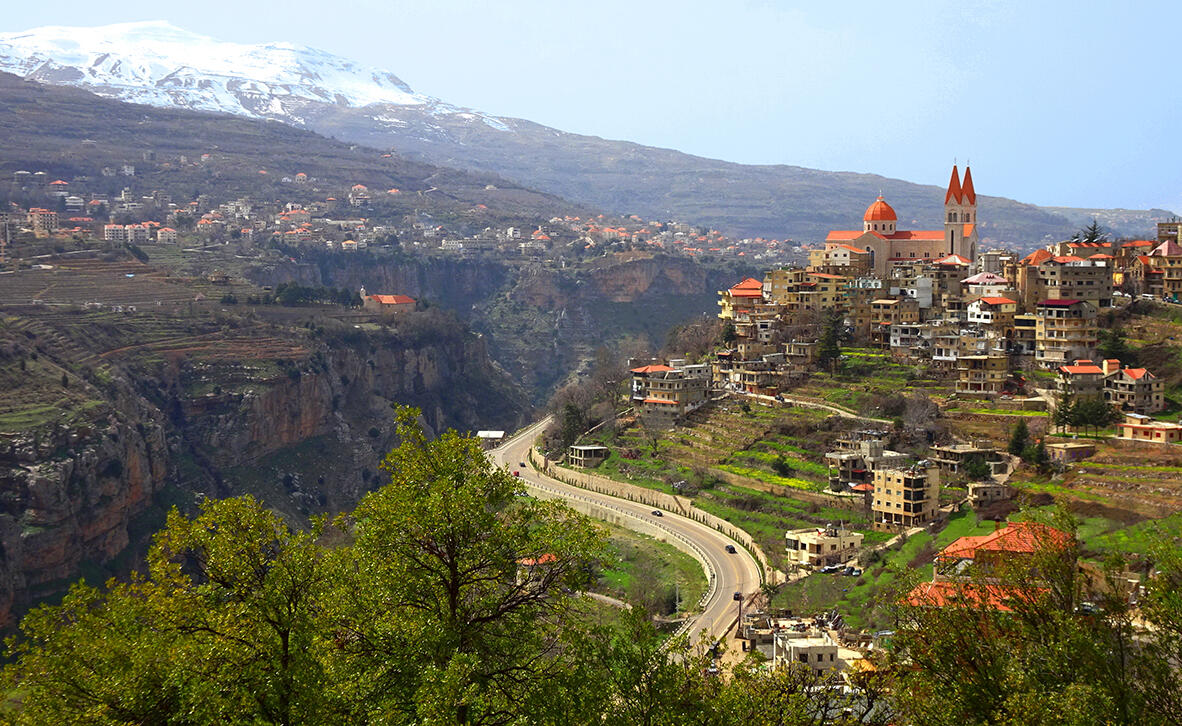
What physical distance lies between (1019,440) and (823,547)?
8435mm

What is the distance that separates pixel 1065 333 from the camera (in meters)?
49.0

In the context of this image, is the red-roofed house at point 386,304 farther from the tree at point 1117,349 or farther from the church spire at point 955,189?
the tree at point 1117,349

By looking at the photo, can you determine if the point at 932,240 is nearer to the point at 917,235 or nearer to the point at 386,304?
the point at 917,235

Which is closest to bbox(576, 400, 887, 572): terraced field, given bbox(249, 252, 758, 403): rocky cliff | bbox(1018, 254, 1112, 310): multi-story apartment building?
bbox(1018, 254, 1112, 310): multi-story apartment building

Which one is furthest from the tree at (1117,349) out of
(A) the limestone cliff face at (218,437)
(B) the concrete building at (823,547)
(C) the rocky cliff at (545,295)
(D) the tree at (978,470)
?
(C) the rocky cliff at (545,295)

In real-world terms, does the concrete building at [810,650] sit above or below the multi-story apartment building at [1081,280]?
below

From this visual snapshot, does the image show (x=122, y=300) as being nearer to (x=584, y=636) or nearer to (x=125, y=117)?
(x=584, y=636)

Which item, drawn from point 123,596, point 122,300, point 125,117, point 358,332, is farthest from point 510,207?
point 123,596

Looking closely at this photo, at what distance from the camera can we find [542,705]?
521 inches

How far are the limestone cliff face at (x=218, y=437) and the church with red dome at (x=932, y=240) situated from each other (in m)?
26.9

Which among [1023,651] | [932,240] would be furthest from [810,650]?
[932,240]

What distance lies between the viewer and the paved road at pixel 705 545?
1426 inches

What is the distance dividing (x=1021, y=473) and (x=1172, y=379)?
889 cm

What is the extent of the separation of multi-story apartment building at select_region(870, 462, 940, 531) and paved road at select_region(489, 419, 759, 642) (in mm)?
4893
